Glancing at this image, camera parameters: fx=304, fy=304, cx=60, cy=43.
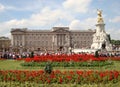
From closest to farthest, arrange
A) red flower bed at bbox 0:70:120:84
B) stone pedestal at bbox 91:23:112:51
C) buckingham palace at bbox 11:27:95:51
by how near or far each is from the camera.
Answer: red flower bed at bbox 0:70:120:84 → stone pedestal at bbox 91:23:112:51 → buckingham palace at bbox 11:27:95:51

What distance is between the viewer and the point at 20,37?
12862 cm

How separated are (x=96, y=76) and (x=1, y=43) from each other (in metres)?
126

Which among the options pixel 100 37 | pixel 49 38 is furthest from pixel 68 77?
pixel 49 38

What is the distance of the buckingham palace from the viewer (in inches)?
4985

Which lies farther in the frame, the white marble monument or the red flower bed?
the white marble monument

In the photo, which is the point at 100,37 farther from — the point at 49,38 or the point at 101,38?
the point at 49,38

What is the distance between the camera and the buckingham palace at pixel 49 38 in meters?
127

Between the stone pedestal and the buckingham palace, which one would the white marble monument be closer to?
the stone pedestal

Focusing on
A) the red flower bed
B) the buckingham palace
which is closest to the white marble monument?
the red flower bed

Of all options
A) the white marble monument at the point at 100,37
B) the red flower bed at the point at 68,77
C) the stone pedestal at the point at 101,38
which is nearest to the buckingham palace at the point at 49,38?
the white marble monument at the point at 100,37

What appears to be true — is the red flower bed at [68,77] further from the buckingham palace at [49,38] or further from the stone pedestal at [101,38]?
the buckingham palace at [49,38]

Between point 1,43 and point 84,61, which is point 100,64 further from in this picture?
point 1,43

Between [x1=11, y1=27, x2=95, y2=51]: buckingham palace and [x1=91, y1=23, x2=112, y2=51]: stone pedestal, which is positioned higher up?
[x1=11, y1=27, x2=95, y2=51]: buckingham palace

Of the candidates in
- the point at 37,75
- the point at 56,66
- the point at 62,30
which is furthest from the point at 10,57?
the point at 62,30
